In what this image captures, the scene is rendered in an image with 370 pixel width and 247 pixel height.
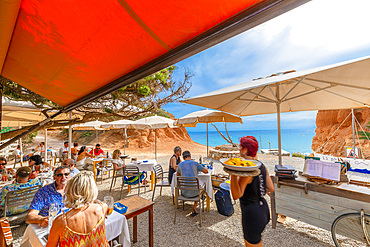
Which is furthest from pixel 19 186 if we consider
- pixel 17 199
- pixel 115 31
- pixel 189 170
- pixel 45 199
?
pixel 115 31

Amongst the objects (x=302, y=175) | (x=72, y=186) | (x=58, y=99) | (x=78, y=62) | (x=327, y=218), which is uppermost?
(x=78, y=62)

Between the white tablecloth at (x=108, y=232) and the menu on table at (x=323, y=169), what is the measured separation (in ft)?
11.5

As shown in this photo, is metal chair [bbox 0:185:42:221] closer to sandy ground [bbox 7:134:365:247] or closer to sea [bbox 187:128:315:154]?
sandy ground [bbox 7:134:365:247]

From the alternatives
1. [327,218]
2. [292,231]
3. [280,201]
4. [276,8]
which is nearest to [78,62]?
[276,8]

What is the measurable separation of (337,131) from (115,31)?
28172mm

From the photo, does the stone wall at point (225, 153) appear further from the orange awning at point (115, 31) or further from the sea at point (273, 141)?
the sea at point (273, 141)

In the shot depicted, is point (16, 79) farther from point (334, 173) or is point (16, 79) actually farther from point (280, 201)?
point (334, 173)

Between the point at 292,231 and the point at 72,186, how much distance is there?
13.8 feet

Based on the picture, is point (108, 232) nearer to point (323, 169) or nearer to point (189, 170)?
point (189, 170)

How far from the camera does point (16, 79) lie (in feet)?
6.40

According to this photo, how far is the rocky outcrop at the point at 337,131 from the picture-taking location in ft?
56.8

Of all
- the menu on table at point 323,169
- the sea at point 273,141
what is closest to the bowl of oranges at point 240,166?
the menu on table at point 323,169

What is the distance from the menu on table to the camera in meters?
2.85

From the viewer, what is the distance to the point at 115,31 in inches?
44.4
